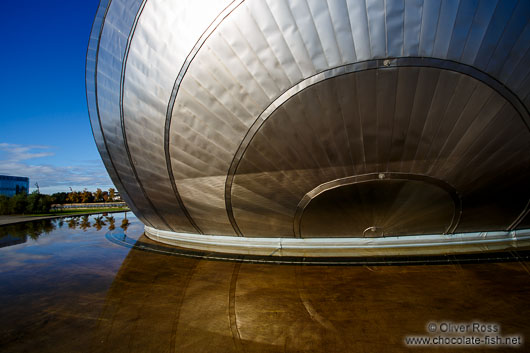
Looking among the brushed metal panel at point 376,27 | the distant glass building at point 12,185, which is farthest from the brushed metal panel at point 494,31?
the distant glass building at point 12,185

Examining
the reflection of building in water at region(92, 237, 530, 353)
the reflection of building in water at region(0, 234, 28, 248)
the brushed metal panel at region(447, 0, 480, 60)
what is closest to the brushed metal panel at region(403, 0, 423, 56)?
the brushed metal panel at region(447, 0, 480, 60)

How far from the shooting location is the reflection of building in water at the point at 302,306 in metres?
2.52

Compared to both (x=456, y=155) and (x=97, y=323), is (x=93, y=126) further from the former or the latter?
(x=456, y=155)

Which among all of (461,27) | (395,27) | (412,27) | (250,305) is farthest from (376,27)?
(250,305)

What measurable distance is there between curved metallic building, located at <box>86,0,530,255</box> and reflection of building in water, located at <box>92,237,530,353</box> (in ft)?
3.35

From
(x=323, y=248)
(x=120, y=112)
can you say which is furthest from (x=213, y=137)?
(x=323, y=248)

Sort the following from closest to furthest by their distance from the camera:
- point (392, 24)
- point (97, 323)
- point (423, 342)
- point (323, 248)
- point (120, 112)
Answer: point (423, 342)
point (97, 323)
point (392, 24)
point (323, 248)
point (120, 112)

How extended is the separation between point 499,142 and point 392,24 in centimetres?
261

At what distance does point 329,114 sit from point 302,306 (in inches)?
108

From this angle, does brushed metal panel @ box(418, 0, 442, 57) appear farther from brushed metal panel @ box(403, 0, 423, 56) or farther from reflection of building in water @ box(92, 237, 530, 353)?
reflection of building in water @ box(92, 237, 530, 353)

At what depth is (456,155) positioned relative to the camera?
430 cm

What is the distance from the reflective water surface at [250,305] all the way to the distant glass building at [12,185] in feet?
235

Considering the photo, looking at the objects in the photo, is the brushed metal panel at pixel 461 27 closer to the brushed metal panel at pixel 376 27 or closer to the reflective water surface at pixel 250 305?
the brushed metal panel at pixel 376 27

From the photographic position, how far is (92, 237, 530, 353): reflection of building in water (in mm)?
2518
